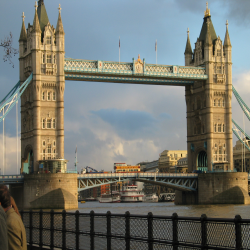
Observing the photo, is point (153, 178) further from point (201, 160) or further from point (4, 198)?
point (4, 198)

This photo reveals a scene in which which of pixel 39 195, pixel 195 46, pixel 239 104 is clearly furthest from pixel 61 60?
pixel 239 104

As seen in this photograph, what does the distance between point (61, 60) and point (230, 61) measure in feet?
90.9

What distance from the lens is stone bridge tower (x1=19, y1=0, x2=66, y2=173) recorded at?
71.5 m

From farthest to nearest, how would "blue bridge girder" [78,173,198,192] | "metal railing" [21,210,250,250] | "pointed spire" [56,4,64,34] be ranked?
"blue bridge girder" [78,173,198,192]
"pointed spire" [56,4,64,34]
"metal railing" [21,210,250,250]

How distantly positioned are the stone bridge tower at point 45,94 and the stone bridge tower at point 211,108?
2278 cm

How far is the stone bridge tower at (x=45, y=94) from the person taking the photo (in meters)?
71.5

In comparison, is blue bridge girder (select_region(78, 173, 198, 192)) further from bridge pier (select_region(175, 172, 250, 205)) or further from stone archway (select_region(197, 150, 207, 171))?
stone archway (select_region(197, 150, 207, 171))

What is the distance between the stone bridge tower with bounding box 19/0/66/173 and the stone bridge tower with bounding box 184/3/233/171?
22781 mm

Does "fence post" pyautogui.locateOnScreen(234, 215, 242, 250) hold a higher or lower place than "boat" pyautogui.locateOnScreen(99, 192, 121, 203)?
higher

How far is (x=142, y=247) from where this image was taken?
43.9ft

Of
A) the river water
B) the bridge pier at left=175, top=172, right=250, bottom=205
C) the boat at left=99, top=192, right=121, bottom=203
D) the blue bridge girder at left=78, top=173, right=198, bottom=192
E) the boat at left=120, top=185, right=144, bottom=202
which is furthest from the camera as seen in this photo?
the boat at left=99, top=192, right=121, bottom=203

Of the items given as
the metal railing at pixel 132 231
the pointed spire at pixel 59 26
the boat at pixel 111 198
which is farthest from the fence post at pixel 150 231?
the boat at pixel 111 198

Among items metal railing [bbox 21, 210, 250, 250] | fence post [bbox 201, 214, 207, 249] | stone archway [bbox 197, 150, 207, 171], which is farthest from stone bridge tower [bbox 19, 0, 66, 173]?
fence post [bbox 201, 214, 207, 249]

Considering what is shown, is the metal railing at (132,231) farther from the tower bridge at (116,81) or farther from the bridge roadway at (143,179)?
the bridge roadway at (143,179)
